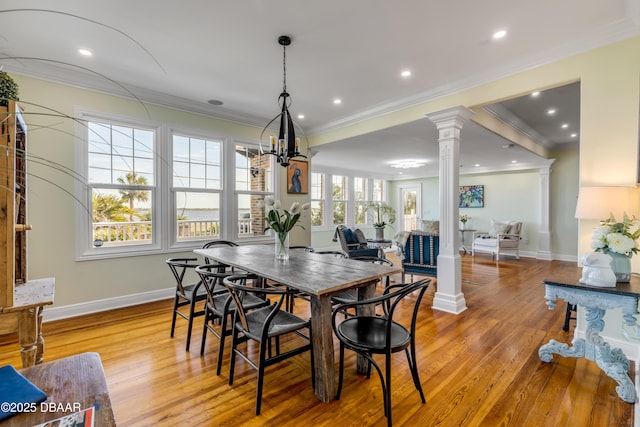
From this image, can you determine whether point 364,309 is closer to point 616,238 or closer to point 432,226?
point 616,238

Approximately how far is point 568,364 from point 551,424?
915 millimetres

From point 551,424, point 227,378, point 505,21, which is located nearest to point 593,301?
point 551,424

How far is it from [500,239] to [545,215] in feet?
4.08

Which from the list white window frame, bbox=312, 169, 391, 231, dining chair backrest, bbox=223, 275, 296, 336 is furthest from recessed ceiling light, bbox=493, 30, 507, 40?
white window frame, bbox=312, 169, 391, 231

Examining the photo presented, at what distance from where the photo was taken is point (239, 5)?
2266mm

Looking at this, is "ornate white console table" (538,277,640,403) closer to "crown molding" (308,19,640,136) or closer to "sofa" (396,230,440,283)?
"sofa" (396,230,440,283)

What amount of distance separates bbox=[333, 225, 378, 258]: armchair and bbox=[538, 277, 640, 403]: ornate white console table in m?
3.26

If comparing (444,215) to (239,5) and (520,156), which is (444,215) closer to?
(239,5)

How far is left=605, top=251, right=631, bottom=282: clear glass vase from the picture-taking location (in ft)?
7.13

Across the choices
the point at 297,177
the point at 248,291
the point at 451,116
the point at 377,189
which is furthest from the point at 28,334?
the point at 377,189

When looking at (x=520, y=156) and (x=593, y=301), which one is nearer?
(x=593, y=301)

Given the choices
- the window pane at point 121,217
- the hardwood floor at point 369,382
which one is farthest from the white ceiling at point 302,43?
the hardwood floor at point 369,382

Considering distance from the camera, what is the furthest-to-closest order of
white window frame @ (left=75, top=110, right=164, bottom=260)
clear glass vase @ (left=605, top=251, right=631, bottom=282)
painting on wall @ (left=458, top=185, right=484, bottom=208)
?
painting on wall @ (left=458, top=185, right=484, bottom=208) < white window frame @ (left=75, top=110, right=164, bottom=260) < clear glass vase @ (left=605, top=251, right=631, bottom=282)

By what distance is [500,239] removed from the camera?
7.38m
